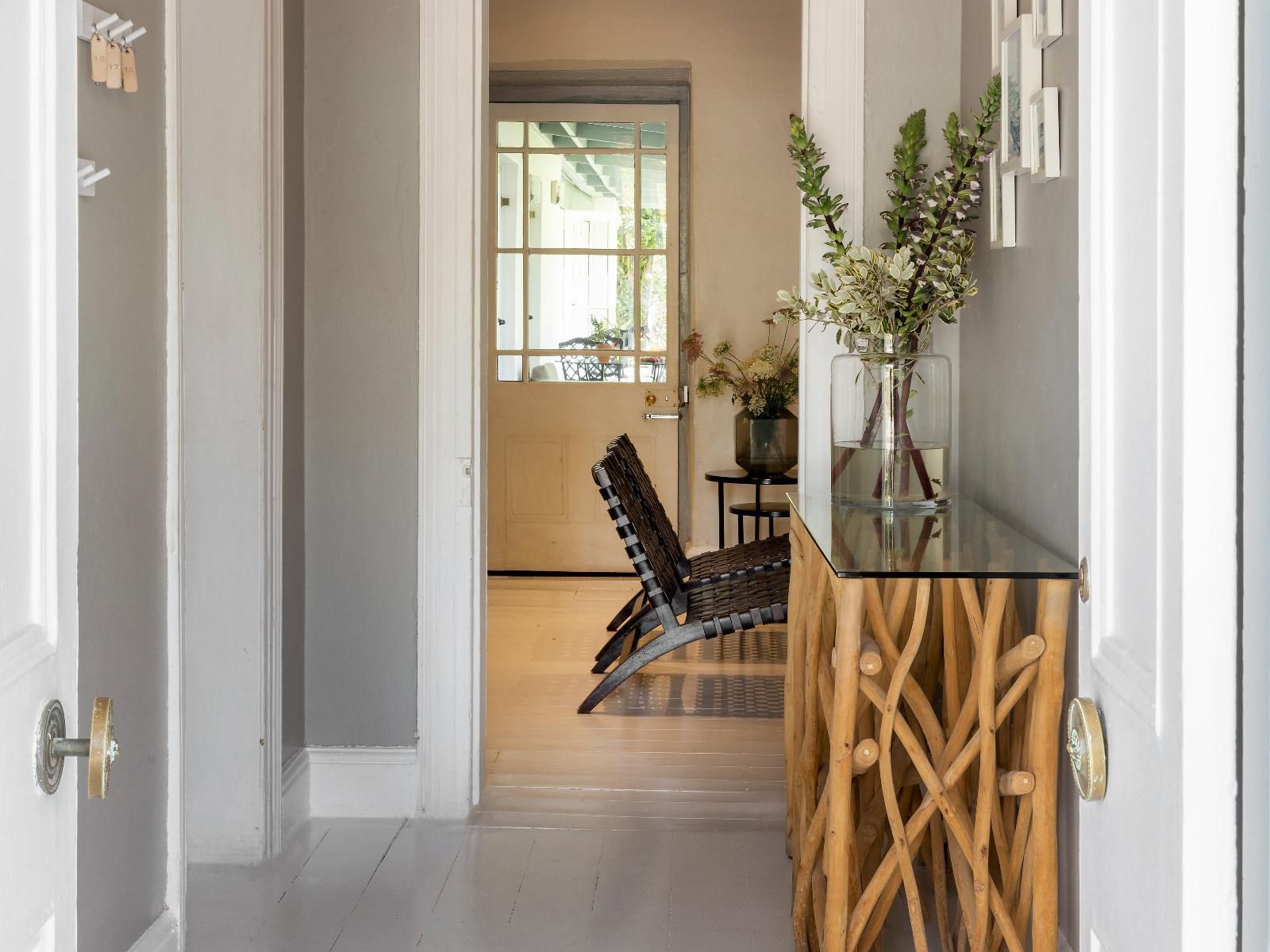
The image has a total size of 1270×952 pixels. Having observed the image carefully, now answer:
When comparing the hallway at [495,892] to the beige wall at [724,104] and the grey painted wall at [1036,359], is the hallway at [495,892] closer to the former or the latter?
the grey painted wall at [1036,359]

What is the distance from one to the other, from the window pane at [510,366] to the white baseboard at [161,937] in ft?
14.1

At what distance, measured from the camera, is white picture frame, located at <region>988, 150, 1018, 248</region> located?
2.39 meters

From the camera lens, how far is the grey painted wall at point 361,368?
3.02 meters

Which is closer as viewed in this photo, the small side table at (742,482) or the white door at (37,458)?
the white door at (37,458)

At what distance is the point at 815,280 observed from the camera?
255cm

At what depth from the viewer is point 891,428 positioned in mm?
2479

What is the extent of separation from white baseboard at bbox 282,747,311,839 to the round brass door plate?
2378 mm

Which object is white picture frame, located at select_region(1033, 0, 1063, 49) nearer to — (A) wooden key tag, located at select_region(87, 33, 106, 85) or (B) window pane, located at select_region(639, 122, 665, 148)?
(A) wooden key tag, located at select_region(87, 33, 106, 85)

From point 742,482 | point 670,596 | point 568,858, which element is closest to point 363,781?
point 568,858

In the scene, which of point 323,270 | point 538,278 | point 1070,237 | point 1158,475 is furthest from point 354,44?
point 538,278

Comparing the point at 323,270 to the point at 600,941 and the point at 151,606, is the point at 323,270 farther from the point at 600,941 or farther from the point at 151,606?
the point at 600,941

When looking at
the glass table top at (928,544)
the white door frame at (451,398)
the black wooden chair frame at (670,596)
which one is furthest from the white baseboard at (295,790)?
the glass table top at (928,544)

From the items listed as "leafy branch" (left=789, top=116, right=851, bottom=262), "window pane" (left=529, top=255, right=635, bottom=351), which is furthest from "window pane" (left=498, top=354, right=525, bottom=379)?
"leafy branch" (left=789, top=116, right=851, bottom=262)

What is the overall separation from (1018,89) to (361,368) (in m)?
1.65
